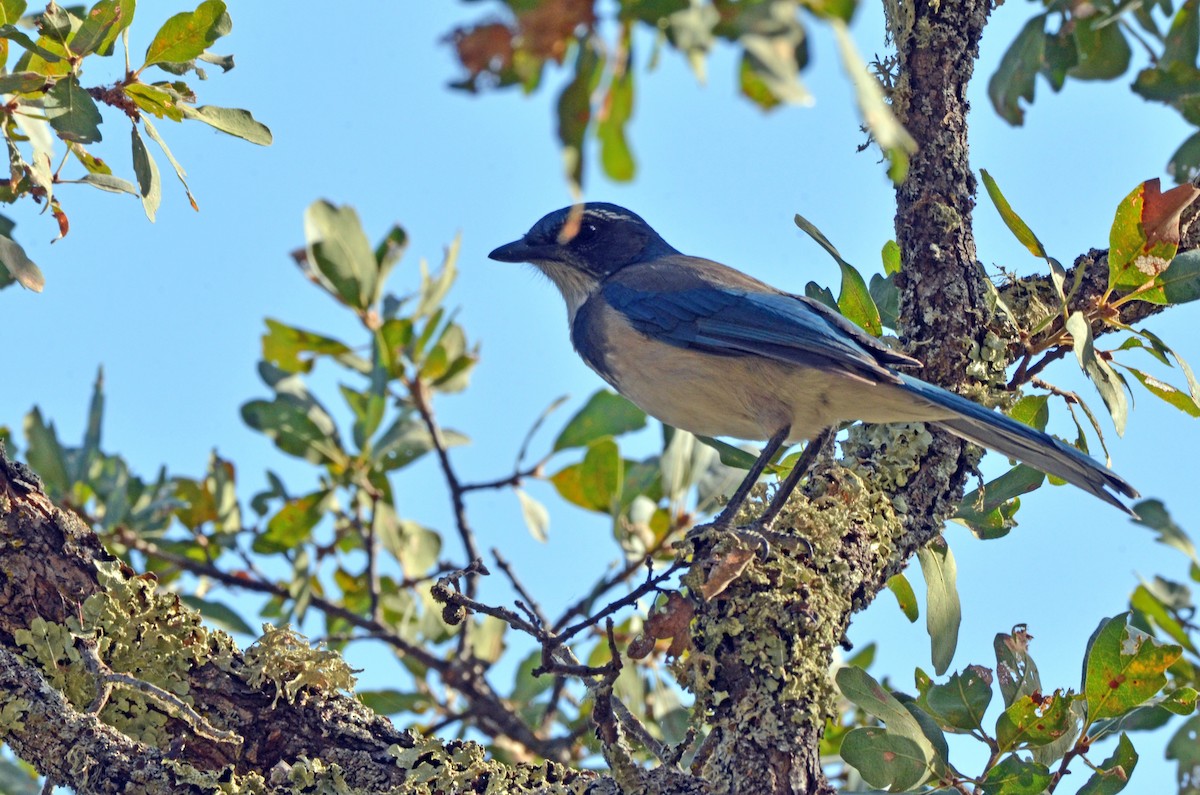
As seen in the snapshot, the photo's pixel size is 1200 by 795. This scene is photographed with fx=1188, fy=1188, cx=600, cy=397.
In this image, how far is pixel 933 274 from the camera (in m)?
4.19

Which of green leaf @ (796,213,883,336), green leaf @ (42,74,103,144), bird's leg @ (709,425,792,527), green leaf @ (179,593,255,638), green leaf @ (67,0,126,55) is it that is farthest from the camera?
green leaf @ (179,593,255,638)

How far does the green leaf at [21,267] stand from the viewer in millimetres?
3377

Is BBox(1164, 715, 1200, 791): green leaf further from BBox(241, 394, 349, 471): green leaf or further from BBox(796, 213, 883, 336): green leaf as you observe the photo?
BBox(241, 394, 349, 471): green leaf

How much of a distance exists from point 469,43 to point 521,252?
4246 mm

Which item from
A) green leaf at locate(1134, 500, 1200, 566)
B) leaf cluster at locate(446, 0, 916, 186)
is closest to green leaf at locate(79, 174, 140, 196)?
leaf cluster at locate(446, 0, 916, 186)

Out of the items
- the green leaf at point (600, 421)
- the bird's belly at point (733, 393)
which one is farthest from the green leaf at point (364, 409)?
the bird's belly at point (733, 393)

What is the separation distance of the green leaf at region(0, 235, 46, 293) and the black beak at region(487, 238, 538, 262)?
2.61m

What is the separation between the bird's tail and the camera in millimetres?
3744

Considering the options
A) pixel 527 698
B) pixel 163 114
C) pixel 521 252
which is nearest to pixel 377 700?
pixel 527 698

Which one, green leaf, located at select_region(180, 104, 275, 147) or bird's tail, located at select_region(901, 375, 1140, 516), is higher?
bird's tail, located at select_region(901, 375, 1140, 516)

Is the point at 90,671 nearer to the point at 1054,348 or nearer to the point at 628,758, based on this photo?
the point at 628,758

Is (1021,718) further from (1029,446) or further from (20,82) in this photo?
(20,82)

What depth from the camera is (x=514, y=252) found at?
577 cm

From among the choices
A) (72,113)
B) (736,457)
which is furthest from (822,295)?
(72,113)
